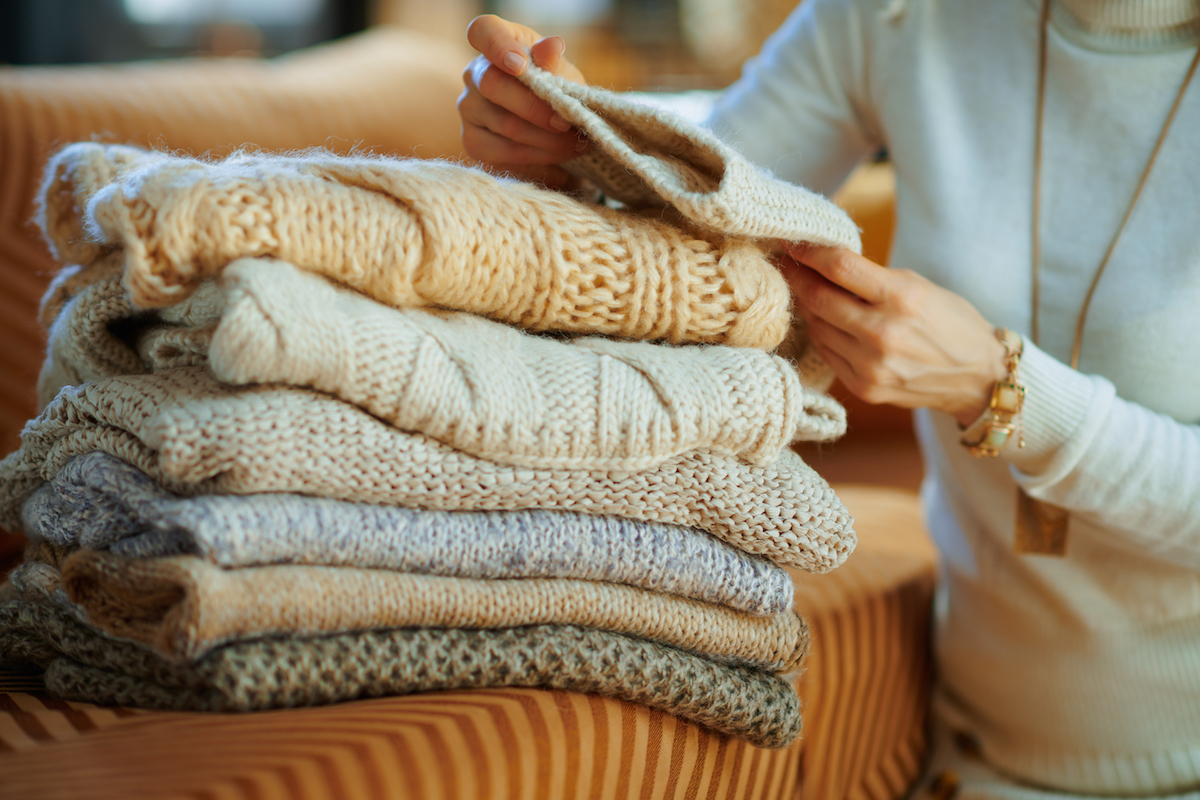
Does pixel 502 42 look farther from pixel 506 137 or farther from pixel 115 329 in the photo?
pixel 115 329

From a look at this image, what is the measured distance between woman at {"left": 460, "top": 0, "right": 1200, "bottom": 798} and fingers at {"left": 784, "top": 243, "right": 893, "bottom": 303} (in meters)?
0.01

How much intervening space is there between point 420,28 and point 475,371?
2.37m

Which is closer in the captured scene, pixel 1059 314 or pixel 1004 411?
pixel 1004 411

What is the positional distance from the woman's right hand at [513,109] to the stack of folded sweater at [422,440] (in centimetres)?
4

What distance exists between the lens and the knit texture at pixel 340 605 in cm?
33

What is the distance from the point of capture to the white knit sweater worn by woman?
0.58 metres

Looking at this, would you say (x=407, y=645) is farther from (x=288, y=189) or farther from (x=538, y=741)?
(x=288, y=189)

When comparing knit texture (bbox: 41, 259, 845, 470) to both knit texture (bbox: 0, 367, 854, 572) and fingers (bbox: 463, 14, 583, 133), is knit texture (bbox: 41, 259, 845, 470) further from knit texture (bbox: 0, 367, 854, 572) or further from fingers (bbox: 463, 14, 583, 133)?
fingers (bbox: 463, 14, 583, 133)

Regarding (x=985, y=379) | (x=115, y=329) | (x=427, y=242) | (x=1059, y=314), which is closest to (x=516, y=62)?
(x=427, y=242)

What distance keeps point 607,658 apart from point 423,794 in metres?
0.10

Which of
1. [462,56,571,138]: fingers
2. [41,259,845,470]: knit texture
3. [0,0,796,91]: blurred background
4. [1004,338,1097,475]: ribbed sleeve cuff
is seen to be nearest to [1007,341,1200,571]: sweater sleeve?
[1004,338,1097,475]: ribbed sleeve cuff

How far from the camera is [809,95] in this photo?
744mm

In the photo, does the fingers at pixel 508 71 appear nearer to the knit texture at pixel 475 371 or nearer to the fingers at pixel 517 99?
the fingers at pixel 517 99

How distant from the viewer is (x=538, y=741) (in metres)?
0.38
